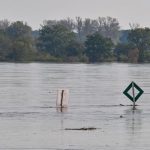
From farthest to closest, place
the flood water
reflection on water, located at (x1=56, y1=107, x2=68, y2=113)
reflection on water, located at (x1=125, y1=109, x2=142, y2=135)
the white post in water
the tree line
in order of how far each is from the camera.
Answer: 1. the tree line
2. the white post in water
3. reflection on water, located at (x1=56, y1=107, x2=68, y2=113)
4. reflection on water, located at (x1=125, y1=109, x2=142, y2=135)
5. the flood water

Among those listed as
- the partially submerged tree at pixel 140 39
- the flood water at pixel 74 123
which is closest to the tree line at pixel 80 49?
the partially submerged tree at pixel 140 39

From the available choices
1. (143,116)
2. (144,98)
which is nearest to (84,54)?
(144,98)

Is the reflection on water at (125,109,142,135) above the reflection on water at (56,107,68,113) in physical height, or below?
above

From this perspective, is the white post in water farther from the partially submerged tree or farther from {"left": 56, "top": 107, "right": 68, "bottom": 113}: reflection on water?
the partially submerged tree

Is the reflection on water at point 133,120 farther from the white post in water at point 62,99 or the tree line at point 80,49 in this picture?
the tree line at point 80,49

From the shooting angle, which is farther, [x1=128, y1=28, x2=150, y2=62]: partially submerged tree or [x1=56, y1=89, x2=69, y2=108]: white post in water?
[x1=128, y1=28, x2=150, y2=62]: partially submerged tree

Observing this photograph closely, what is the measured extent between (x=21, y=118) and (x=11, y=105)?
652 cm

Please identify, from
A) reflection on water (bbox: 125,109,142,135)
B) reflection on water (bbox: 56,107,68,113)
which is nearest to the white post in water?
reflection on water (bbox: 56,107,68,113)

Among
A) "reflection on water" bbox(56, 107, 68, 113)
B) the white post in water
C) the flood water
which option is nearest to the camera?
the flood water

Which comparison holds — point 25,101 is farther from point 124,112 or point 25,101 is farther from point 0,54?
point 0,54

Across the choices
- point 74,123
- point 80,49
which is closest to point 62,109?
point 74,123

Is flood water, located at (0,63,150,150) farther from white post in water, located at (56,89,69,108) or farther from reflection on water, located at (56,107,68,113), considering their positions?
white post in water, located at (56,89,69,108)

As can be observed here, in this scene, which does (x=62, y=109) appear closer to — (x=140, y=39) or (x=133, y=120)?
(x=133, y=120)

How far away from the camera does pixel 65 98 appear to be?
3294 centimetres
